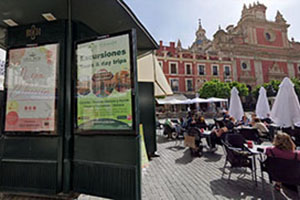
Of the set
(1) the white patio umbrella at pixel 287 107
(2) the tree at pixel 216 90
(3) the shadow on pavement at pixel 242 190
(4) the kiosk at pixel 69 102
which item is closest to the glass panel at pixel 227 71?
(2) the tree at pixel 216 90

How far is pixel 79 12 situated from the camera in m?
2.96

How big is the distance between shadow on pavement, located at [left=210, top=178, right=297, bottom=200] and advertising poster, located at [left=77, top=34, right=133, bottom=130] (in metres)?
2.32

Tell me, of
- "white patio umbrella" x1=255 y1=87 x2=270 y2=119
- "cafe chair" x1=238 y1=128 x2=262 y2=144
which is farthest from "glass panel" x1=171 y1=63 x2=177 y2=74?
"cafe chair" x1=238 y1=128 x2=262 y2=144

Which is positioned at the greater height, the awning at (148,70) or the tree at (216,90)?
the tree at (216,90)

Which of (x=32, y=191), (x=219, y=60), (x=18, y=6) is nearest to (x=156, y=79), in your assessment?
(x=18, y=6)

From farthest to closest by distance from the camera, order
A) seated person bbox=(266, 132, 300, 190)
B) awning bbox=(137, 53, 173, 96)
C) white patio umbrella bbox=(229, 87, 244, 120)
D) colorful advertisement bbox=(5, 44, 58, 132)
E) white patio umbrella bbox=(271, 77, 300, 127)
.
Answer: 1. white patio umbrella bbox=(229, 87, 244, 120)
2. white patio umbrella bbox=(271, 77, 300, 127)
3. awning bbox=(137, 53, 173, 96)
4. colorful advertisement bbox=(5, 44, 58, 132)
5. seated person bbox=(266, 132, 300, 190)

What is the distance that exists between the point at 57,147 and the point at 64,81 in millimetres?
1169

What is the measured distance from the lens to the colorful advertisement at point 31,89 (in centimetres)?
294

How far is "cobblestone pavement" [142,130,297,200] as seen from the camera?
3.04 metres

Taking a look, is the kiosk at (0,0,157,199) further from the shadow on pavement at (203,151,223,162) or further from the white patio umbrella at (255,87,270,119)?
the white patio umbrella at (255,87,270,119)

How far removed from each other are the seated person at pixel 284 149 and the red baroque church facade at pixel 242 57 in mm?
25681

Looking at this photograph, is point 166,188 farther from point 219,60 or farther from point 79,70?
point 219,60

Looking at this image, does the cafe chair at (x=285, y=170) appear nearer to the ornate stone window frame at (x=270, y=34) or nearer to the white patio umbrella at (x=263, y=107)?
the white patio umbrella at (x=263, y=107)

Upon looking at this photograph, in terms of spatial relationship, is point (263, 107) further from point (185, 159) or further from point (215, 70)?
point (215, 70)
